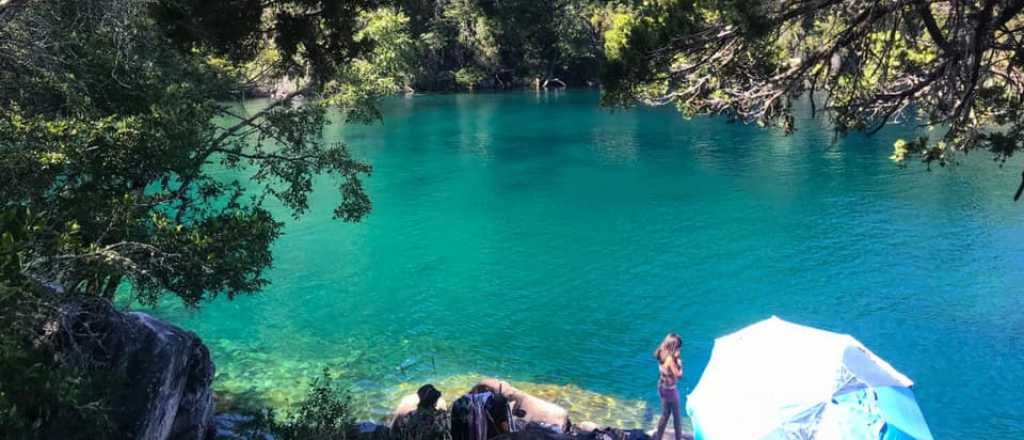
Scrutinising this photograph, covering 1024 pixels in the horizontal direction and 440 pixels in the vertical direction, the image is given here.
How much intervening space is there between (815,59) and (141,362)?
7.79 m

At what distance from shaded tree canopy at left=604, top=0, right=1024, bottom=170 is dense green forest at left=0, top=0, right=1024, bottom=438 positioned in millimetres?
29

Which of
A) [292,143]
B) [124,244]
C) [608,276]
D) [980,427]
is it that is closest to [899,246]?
[608,276]

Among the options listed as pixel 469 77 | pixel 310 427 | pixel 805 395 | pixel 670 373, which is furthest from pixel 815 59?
pixel 469 77

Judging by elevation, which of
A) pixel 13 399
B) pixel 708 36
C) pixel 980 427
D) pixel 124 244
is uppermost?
pixel 708 36

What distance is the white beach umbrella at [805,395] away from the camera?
6.88 meters

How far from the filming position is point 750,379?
7613 millimetres

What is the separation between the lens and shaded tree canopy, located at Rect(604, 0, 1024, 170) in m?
6.86

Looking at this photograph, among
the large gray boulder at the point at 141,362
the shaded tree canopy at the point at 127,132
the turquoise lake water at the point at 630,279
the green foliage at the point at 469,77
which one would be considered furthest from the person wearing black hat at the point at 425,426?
the green foliage at the point at 469,77

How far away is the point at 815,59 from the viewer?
311 inches

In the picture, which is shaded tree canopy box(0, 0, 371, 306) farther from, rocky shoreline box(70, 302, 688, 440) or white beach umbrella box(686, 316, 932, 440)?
white beach umbrella box(686, 316, 932, 440)

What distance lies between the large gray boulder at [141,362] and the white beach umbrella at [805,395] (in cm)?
563

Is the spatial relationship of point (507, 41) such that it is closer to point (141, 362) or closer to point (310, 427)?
point (310, 427)

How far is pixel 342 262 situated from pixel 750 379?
15.8 metres

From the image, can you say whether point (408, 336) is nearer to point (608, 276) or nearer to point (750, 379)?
point (608, 276)
